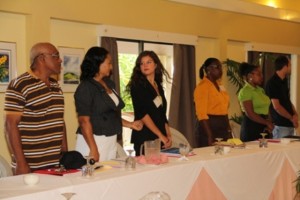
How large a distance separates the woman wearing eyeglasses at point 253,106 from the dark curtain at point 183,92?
3.98 feet

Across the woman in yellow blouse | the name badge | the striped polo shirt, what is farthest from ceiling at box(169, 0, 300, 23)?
the striped polo shirt

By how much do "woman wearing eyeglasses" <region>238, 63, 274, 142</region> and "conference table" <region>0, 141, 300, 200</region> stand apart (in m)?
0.82

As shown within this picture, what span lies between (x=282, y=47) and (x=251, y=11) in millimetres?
937

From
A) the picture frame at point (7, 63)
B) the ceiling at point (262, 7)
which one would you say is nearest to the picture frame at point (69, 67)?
the picture frame at point (7, 63)

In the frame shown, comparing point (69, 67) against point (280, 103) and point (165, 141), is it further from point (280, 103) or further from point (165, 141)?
point (280, 103)

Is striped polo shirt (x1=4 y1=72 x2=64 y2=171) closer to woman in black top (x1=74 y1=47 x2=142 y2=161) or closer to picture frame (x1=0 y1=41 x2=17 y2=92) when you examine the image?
woman in black top (x1=74 y1=47 x2=142 y2=161)

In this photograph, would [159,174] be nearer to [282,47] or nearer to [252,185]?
[252,185]

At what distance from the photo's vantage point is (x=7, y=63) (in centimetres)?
400

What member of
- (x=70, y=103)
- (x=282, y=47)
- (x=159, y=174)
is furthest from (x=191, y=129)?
(x=159, y=174)

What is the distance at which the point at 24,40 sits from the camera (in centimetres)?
412

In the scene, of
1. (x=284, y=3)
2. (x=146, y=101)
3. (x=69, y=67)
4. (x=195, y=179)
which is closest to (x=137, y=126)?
(x=146, y=101)

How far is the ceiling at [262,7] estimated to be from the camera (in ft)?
19.2

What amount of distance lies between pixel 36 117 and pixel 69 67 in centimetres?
193

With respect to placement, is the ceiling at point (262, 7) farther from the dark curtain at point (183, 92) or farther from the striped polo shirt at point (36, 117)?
the striped polo shirt at point (36, 117)
